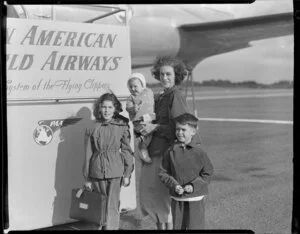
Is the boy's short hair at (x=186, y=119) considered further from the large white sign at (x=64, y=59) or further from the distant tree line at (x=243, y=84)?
the large white sign at (x=64, y=59)

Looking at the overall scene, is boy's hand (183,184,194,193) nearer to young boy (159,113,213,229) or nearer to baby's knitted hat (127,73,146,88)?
young boy (159,113,213,229)

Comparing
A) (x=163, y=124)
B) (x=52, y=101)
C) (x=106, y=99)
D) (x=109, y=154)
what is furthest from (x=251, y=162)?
(x=52, y=101)

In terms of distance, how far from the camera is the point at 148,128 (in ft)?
8.05

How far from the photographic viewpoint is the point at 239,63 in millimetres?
2396

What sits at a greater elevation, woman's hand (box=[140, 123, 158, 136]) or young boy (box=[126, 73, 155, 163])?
young boy (box=[126, 73, 155, 163])

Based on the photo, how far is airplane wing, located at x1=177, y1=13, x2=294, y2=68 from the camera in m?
2.40

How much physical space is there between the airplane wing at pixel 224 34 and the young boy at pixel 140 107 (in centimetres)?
30

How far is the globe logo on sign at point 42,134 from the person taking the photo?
2557 millimetres

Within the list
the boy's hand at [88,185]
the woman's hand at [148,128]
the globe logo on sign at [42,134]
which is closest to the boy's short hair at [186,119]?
the woman's hand at [148,128]

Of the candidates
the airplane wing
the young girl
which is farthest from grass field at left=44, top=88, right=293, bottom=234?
the young girl

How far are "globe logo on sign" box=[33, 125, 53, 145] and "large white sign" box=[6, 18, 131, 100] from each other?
20cm

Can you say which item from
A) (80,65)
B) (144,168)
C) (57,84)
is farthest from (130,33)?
(144,168)

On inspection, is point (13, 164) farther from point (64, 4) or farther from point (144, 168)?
point (64, 4)

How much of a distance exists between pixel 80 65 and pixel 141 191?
0.89 m
